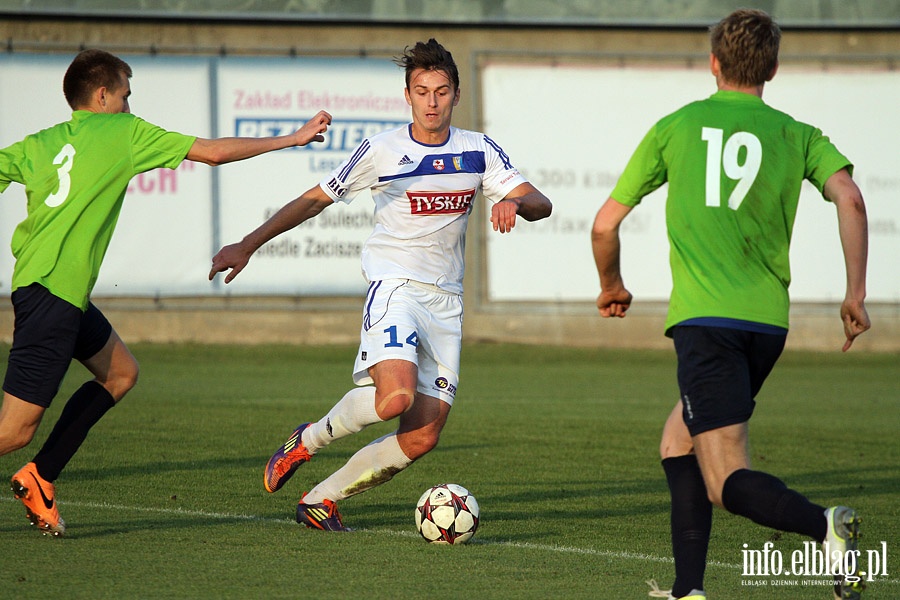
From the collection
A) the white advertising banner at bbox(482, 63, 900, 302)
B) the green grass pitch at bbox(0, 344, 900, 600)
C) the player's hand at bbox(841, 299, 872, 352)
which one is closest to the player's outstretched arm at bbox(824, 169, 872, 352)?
the player's hand at bbox(841, 299, 872, 352)

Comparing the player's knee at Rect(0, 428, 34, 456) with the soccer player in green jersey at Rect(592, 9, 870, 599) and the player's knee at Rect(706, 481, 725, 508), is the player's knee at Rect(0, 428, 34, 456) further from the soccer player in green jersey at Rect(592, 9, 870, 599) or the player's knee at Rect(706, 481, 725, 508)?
the player's knee at Rect(706, 481, 725, 508)

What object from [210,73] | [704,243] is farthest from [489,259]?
[704,243]

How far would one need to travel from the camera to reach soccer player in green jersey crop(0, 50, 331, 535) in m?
5.95

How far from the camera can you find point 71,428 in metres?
6.32

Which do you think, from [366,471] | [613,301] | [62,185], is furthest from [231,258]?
[613,301]

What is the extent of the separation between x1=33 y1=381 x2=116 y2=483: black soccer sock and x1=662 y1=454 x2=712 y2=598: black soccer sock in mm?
2904

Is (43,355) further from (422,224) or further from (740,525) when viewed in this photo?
(740,525)

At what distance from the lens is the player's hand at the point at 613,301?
15.6ft

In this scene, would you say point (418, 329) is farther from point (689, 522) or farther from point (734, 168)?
point (734, 168)

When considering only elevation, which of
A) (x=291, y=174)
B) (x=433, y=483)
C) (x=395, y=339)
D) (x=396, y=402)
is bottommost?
(x=433, y=483)

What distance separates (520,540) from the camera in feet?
21.3

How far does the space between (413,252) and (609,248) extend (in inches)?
80.9

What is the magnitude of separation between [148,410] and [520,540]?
246 inches

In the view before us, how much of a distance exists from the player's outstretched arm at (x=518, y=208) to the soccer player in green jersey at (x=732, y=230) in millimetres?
1194
